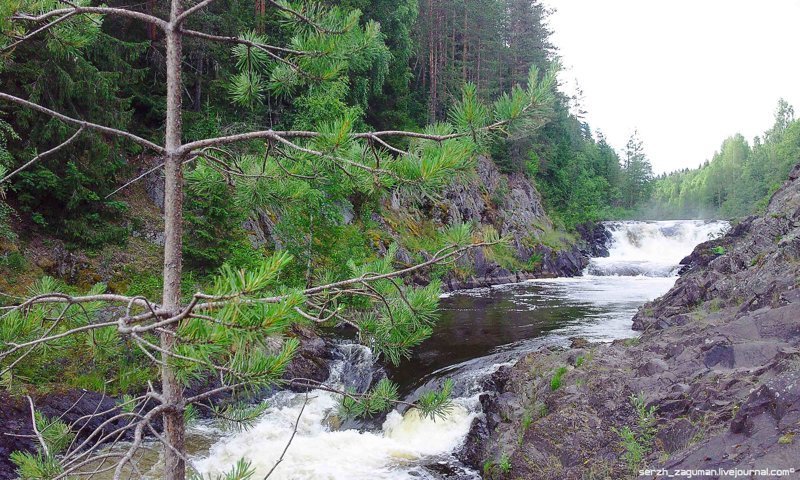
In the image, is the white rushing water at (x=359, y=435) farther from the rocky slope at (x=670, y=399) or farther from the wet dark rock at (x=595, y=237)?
the wet dark rock at (x=595, y=237)

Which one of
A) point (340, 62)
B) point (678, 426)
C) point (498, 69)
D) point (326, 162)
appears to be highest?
point (498, 69)

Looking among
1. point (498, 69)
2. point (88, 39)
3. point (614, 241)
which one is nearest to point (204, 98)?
point (88, 39)

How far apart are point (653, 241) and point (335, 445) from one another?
129ft

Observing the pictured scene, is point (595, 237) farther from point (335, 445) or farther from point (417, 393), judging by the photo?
point (335, 445)

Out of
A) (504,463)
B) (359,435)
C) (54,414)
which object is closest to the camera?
(504,463)

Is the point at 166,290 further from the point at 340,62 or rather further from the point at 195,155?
the point at 340,62

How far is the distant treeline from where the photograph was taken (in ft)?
197

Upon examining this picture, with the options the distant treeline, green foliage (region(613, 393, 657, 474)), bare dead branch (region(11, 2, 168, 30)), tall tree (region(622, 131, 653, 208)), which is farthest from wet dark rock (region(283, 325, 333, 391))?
tall tree (region(622, 131, 653, 208))

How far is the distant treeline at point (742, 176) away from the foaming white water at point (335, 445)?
56955mm

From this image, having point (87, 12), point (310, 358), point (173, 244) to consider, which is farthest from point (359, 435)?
point (87, 12)

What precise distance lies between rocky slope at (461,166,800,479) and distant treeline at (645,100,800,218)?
176 feet

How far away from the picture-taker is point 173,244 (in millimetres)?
2521

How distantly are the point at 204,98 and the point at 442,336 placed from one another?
14.3 m

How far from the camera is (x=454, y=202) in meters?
28.4
